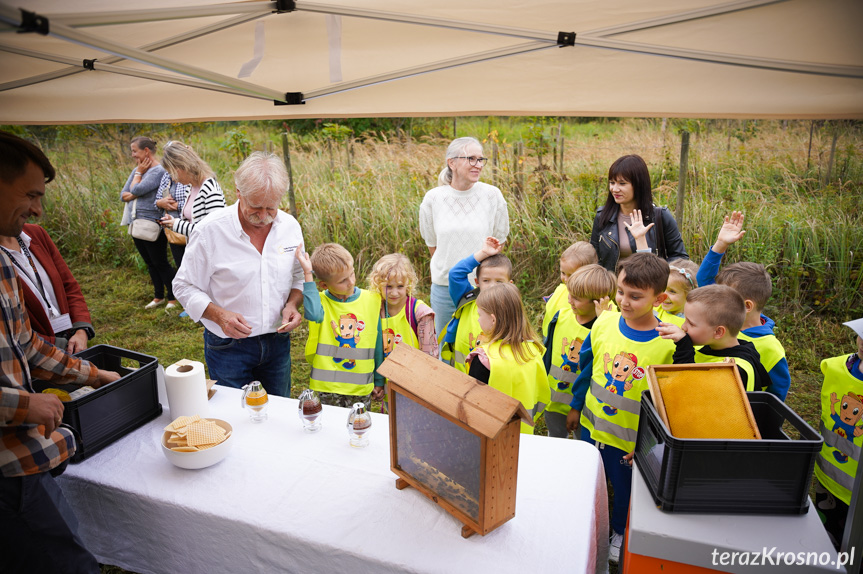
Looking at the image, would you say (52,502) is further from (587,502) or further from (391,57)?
(391,57)

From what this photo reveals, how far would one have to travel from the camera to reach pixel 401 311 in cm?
307

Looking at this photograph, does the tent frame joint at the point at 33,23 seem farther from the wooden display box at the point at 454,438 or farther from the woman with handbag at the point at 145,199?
the woman with handbag at the point at 145,199

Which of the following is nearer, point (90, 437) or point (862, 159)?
point (90, 437)

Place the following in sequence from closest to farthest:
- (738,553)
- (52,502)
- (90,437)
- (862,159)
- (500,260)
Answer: (738,553), (52,502), (90,437), (500,260), (862,159)

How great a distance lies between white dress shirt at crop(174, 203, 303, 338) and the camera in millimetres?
2557

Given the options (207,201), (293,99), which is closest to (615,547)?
(293,99)

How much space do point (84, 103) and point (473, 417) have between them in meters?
2.73

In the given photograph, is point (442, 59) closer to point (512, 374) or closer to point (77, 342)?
point (512, 374)

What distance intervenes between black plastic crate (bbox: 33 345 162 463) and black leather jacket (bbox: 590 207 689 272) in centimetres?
272

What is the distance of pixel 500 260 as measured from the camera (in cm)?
308

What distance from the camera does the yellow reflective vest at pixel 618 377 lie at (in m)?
2.31

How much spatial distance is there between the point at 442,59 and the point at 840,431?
2.38 meters

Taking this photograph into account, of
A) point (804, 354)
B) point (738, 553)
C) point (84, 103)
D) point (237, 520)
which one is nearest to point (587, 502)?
point (738, 553)

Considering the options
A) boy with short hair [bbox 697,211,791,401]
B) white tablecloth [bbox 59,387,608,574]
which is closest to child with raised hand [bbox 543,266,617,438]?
boy with short hair [bbox 697,211,791,401]
